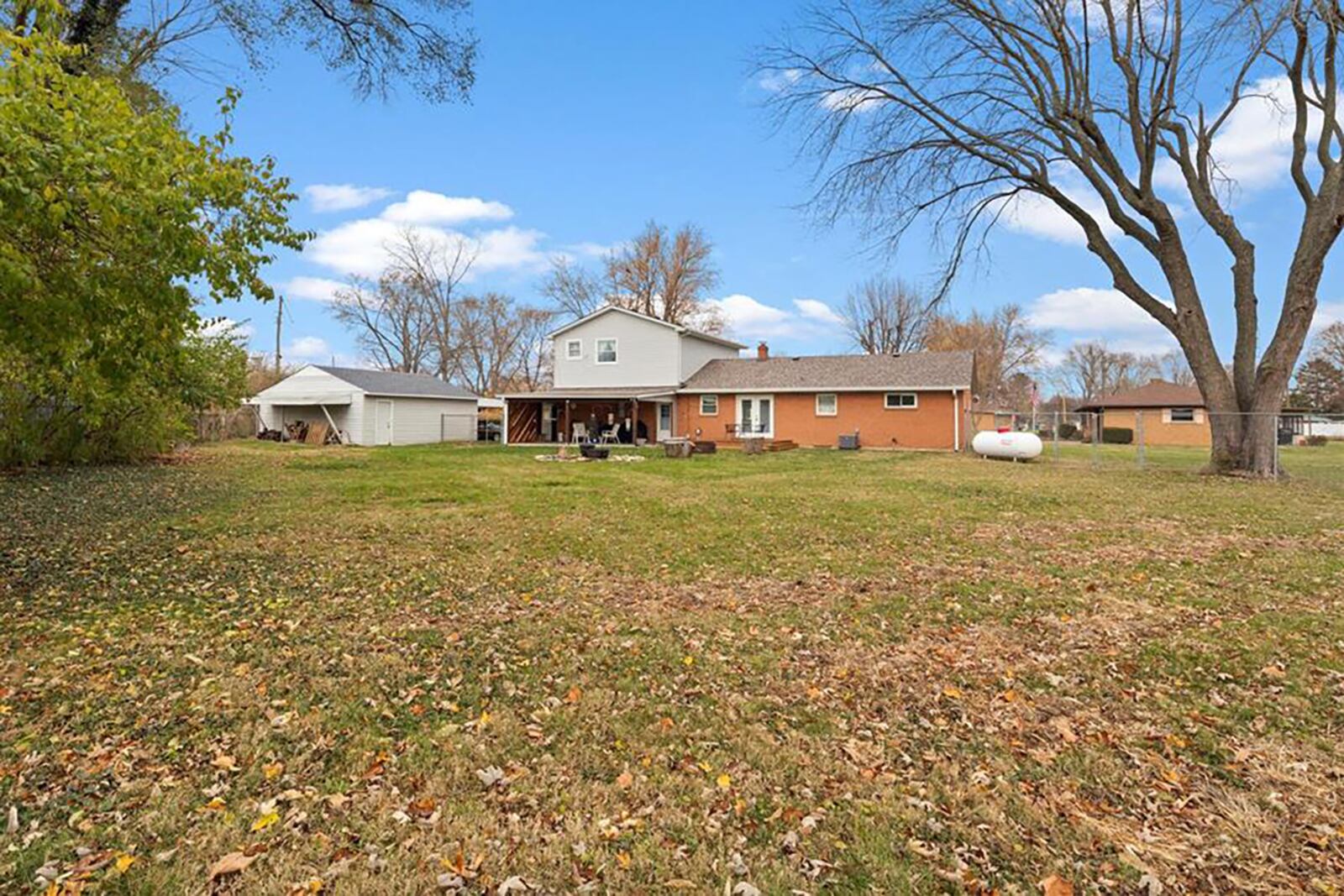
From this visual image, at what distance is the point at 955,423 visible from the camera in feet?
74.6

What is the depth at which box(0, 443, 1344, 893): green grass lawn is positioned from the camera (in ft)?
8.02

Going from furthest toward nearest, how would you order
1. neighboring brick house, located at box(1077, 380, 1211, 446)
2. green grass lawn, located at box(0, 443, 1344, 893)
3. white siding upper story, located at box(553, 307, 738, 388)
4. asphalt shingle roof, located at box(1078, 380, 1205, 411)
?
1. asphalt shingle roof, located at box(1078, 380, 1205, 411)
2. neighboring brick house, located at box(1077, 380, 1211, 446)
3. white siding upper story, located at box(553, 307, 738, 388)
4. green grass lawn, located at box(0, 443, 1344, 893)

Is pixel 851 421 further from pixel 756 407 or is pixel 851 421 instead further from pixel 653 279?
pixel 653 279

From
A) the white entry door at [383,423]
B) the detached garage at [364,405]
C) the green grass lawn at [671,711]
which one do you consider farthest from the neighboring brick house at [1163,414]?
the white entry door at [383,423]

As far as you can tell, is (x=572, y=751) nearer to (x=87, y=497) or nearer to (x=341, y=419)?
(x=87, y=497)

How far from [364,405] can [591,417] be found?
9.87m

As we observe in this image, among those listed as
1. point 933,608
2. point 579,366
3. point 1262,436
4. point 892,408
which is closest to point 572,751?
point 933,608

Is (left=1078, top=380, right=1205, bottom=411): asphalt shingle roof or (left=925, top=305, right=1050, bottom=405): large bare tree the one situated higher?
(left=925, top=305, right=1050, bottom=405): large bare tree

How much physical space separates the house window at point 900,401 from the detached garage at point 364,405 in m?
20.7

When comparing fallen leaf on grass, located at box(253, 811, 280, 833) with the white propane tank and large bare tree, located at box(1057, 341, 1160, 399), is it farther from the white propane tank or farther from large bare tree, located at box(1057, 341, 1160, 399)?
large bare tree, located at box(1057, 341, 1160, 399)

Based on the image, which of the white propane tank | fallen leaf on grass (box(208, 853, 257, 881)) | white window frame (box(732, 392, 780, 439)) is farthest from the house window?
fallen leaf on grass (box(208, 853, 257, 881))

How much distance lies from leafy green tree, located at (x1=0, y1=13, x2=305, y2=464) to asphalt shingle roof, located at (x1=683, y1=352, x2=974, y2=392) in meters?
21.0

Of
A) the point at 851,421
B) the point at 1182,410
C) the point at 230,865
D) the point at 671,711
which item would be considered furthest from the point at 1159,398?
the point at 230,865

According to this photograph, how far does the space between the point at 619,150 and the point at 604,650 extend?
1705 centimetres
